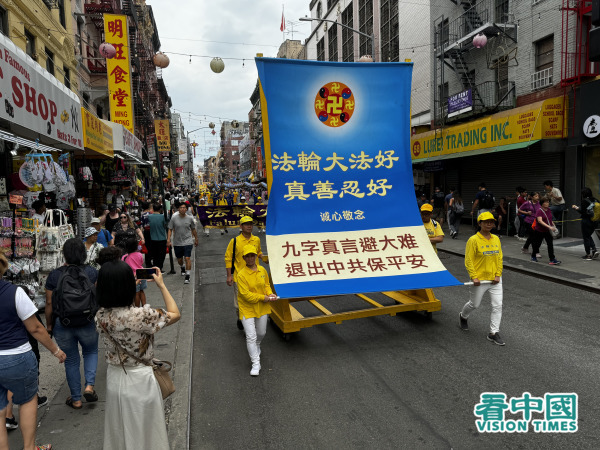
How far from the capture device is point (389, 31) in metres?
26.6

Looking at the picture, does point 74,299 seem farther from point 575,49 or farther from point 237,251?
point 575,49

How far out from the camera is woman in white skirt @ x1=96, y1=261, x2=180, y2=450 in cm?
295

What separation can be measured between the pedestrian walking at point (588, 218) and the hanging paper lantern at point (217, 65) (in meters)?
11.5

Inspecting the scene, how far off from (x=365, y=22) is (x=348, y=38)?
2808mm

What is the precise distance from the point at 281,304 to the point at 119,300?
3118 millimetres

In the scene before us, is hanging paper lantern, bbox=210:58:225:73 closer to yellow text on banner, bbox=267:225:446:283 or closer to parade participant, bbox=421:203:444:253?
parade participant, bbox=421:203:444:253

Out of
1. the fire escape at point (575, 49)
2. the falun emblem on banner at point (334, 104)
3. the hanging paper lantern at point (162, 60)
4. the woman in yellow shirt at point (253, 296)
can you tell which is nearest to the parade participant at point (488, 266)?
the falun emblem on banner at point (334, 104)

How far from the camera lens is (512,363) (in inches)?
198

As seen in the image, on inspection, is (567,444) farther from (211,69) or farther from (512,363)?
(211,69)

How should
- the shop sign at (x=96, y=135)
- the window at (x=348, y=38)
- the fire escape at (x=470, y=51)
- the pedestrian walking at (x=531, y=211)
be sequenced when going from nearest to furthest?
the shop sign at (x=96, y=135), the pedestrian walking at (x=531, y=211), the fire escape at (x=470, y=51), the window at (x=348, y=38)

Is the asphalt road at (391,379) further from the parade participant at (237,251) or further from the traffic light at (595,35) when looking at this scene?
the traffic light at (595,35)

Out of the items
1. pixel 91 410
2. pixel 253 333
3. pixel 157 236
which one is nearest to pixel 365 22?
pixel 157 236

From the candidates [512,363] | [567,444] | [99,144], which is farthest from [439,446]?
[99,144]

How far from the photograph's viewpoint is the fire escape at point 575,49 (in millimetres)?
13500
